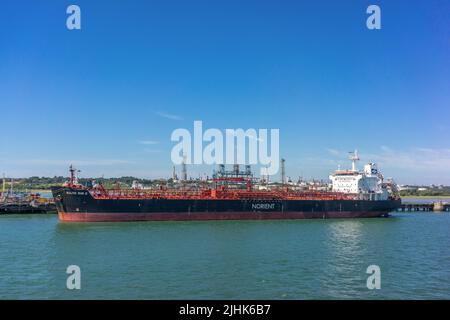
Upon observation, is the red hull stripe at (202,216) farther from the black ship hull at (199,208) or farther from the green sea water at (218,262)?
the green sea water at (218,262)

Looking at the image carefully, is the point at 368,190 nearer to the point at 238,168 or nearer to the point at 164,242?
the point at 238,168

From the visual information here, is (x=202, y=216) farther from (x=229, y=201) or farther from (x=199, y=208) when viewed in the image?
(x=229, y=201)

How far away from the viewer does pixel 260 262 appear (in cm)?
1836

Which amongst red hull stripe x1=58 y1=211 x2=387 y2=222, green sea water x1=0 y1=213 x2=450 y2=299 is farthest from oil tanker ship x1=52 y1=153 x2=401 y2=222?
green sea water x1=0 y1=213 x2=450 y2=299

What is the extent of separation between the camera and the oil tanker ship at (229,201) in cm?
3262

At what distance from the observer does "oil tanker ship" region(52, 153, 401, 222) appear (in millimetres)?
32625

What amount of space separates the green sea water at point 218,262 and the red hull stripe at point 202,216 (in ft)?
6.28

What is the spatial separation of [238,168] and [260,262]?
2579 centimetres

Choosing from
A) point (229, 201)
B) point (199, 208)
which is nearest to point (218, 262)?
point (199, 208)

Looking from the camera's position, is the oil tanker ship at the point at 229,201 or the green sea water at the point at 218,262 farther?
the oil tanker ship at the point at 229,201

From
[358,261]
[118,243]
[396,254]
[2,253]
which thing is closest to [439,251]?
[396,254]

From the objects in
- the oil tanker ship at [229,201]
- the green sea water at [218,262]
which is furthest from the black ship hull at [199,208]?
the green sea water at [218,262]

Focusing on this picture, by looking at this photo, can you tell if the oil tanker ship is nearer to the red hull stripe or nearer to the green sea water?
the red hull stripe

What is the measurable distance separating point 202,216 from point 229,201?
9.29 feet
